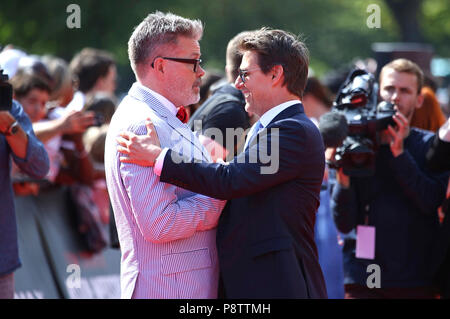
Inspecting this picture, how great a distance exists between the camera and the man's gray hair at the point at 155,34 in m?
3.49

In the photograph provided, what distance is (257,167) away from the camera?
10.6ft

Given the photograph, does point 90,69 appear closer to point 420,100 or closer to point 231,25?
point 420,100

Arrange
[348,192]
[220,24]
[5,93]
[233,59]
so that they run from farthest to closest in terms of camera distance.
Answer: [220,24] → [348,192] → [233,59] → [5,93]

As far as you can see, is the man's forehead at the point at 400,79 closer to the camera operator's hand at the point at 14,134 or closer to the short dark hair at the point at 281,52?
the short dark hair at the point at 281,52

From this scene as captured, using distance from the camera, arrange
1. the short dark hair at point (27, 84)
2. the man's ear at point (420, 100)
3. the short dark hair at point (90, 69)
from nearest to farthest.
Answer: the man's ear at point (420, 100), the short dark hair at point (27, 84), the short dark hair at point (90, 69)

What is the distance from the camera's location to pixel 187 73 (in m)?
3.56

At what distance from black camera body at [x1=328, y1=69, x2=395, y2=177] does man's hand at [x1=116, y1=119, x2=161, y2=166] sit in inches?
64.6

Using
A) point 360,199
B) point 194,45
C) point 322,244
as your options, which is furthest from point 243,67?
point 322,244

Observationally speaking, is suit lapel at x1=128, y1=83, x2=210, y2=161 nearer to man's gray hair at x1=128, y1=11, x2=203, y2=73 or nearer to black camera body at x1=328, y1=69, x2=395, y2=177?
man's gray hair at x1=128, y1=11, x2=203, y2=73

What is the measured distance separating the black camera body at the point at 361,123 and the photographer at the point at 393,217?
0.11m

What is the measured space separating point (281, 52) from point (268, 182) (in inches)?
24.5

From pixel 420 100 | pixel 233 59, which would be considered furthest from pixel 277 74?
pixel 420 100

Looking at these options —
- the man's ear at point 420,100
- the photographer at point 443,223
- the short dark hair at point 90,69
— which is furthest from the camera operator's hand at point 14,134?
the short dark hair at point 90,69

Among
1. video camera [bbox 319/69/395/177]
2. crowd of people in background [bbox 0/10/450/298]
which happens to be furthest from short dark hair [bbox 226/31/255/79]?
video camera [bbox 319/69/395/177]
